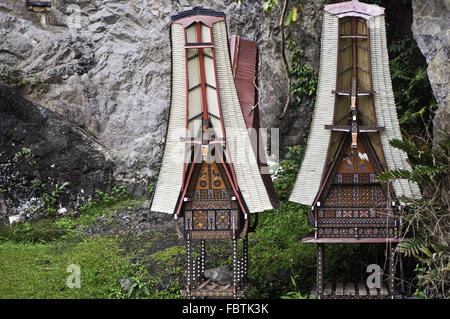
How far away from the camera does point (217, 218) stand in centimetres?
819

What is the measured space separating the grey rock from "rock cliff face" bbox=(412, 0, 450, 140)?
4.46 metres

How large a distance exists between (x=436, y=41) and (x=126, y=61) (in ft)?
26.2

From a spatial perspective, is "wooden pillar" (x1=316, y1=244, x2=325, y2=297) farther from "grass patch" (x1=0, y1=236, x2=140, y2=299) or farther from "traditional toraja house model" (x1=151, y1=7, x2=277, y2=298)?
"grass patch" (x1=0, y1=236, x2=140, y2=299)

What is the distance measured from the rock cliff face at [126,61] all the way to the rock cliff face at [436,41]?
436 cm

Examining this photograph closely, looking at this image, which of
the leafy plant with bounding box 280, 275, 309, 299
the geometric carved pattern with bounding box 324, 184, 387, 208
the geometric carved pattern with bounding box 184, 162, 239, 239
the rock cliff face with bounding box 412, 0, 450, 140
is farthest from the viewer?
the rock cliff face with bounding box 412, 0, 450, 140

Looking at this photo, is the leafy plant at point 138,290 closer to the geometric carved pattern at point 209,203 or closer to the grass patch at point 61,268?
the grass patch at point 61,268

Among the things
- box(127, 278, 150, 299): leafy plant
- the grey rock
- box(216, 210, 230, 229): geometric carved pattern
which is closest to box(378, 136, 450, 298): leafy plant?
box(216, 210, 230, 229): geometric carved pattern

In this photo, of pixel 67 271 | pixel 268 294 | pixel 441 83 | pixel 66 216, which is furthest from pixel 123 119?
pixel 441 83

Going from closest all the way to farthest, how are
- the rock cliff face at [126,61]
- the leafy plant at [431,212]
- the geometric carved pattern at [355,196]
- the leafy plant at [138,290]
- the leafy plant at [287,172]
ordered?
1. the leafy plant at [431,212]
2. the geometric carved pattern at [355,196]
3. the leafy plant at [138,290]
4. the leafy plant at [287,172]
5. the rock cliff face at [126,61]

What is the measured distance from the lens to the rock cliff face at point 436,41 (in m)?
10.1

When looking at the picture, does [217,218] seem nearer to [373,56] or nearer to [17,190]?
[373,56]

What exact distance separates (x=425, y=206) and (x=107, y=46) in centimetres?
989

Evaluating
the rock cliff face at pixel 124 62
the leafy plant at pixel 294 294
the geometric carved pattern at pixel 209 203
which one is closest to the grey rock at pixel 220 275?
the leafy plant at pixel 294 294

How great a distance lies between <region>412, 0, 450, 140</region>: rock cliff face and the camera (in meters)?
10.1
